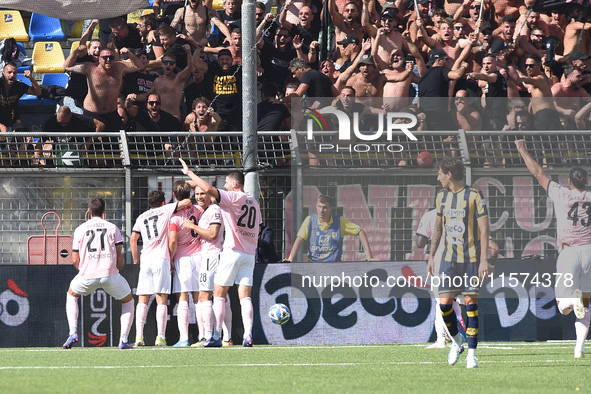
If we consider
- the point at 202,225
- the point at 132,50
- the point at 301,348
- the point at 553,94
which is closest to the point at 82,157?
the point at 202,225

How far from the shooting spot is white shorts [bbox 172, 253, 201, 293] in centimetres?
1155

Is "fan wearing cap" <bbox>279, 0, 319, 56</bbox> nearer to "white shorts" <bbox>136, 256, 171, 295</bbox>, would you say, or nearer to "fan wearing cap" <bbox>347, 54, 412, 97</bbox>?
"fan wearing cap" <bbox>347, 54, 412, 97</bbox>

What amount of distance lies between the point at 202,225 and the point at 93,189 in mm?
1488

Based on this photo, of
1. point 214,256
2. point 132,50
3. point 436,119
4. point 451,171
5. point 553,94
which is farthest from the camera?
point 132,50

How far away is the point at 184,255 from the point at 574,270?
4.96 m

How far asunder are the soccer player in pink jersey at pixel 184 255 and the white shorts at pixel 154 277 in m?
0.23

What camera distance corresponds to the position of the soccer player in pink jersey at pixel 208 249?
→ 10992mm

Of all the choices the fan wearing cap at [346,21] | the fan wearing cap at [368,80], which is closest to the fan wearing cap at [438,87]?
the fan wearing cap at [368,80]

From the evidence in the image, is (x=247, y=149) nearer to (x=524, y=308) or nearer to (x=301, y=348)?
(x=301, y=348)

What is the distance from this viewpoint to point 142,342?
1120 centimetres

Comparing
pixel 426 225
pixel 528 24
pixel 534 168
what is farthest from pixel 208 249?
pixel 528 24

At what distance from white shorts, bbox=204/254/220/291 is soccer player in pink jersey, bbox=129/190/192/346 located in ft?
1.40

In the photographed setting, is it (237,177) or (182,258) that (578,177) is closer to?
(237,177)

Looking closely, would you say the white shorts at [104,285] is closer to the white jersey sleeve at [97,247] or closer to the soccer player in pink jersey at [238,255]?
the white jersey sleeve at [97,247]
